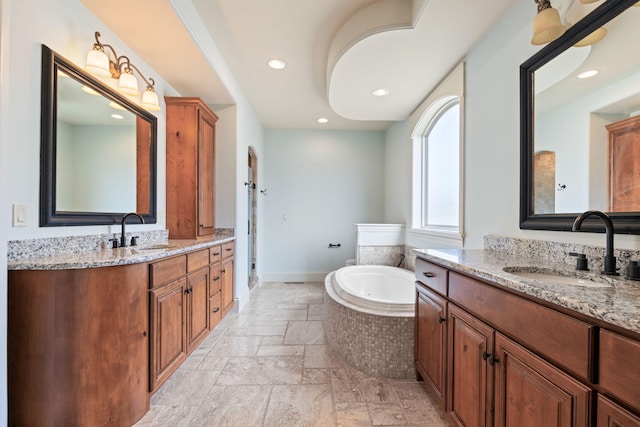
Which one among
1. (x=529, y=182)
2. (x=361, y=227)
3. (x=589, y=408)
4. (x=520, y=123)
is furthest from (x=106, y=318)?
(x=361, y=227)

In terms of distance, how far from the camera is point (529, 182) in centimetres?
156

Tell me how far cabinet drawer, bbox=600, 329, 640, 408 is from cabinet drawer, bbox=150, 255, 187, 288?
194 cm

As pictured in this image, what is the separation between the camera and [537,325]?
2.81 ft

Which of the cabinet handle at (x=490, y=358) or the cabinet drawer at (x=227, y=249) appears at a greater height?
the cabinet drawer at (x=227, y=249)

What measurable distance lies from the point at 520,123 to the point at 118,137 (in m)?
2.83

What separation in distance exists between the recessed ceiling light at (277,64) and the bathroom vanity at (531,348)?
2377mm

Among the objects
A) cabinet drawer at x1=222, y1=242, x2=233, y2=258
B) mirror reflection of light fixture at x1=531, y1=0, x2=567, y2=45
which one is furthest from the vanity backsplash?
cabinet drawer at x1=222, y1=242, x2=233, y2=258

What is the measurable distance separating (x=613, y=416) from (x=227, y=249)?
2.91 meters

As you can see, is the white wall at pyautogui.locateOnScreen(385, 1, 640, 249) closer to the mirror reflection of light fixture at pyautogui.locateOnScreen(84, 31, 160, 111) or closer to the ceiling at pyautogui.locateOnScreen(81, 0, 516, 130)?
the ceiling at pyautogui.locateOnScreen(81, 0, 516, 130)

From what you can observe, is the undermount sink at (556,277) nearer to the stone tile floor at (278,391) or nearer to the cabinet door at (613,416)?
the cabinet door at (613,416)

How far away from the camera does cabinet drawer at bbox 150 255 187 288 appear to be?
161 cm

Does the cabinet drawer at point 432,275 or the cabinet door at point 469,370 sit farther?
the cabinet drawer at point 432,275

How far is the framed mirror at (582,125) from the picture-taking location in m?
1.08

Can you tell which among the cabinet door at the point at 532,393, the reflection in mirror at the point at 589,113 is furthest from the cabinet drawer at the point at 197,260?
the reflection in mirror at the point at 589,113
